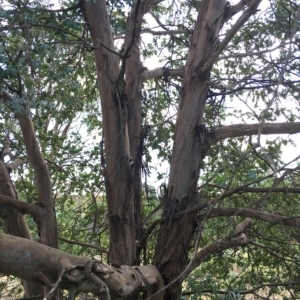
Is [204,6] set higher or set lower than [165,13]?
lower

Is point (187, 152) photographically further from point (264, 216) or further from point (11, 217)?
point (11, 217)

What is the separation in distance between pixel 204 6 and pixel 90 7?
1210 mm

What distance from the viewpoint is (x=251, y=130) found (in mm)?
4477

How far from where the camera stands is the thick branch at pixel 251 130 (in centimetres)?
427

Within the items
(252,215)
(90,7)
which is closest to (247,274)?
(252,215)

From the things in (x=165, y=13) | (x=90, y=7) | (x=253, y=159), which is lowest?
(x=253, y=159)

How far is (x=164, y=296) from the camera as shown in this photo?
4.51m

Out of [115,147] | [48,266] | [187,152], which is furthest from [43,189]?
[48,266]

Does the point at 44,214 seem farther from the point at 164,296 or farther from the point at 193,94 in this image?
the point at 193,94

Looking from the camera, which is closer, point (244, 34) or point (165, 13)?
point (244, 34)

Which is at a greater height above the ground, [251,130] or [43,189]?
[251,130]

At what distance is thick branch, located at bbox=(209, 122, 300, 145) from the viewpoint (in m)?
4.27

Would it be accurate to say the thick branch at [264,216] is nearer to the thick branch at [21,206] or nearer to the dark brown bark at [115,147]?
the dark brown bark at [115,147]

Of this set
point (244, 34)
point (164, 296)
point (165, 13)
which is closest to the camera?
point (164, 296)
